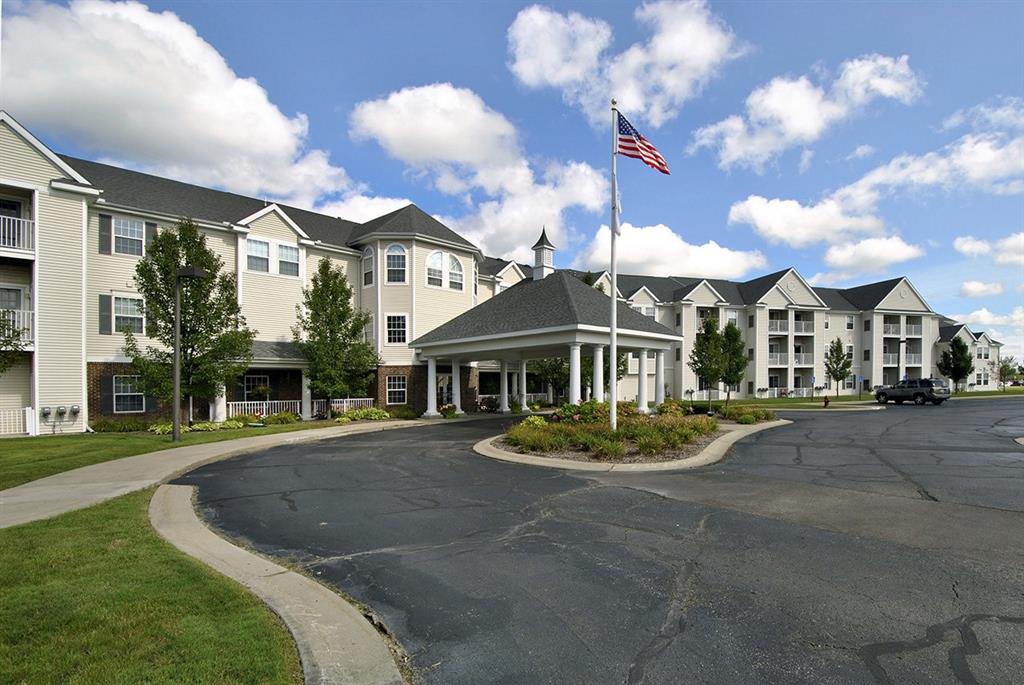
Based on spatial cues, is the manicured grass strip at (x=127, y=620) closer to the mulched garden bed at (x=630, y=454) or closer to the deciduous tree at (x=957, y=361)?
the mulched garden bed at (x=630, y=454)

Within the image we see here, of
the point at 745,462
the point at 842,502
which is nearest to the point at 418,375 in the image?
the point at 745,462

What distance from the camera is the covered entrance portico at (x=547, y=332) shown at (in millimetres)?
20922

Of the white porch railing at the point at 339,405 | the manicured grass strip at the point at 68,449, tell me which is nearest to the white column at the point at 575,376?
the manicured grass strip at the point at 68,449

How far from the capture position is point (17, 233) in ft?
65.2

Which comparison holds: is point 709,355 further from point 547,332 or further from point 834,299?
point 834,299

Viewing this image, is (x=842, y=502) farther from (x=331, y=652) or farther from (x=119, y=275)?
(x=119, y=275)

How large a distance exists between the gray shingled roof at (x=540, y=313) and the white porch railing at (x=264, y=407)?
21.8ft

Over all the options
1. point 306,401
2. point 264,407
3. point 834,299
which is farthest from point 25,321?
point 834,299

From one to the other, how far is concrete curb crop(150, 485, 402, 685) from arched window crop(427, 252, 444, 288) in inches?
902

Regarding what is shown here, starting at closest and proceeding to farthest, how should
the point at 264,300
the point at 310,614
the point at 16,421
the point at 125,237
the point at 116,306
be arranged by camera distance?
the point at 310,614 < the point at 16,421 < the point at 116,306 < the point at 125,237 < the point at 264,300

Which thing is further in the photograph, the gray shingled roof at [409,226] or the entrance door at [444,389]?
the entrance door at [444,389]

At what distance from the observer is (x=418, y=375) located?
2933 cm

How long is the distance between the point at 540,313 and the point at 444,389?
A: 1256 cm

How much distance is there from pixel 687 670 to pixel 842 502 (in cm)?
640
